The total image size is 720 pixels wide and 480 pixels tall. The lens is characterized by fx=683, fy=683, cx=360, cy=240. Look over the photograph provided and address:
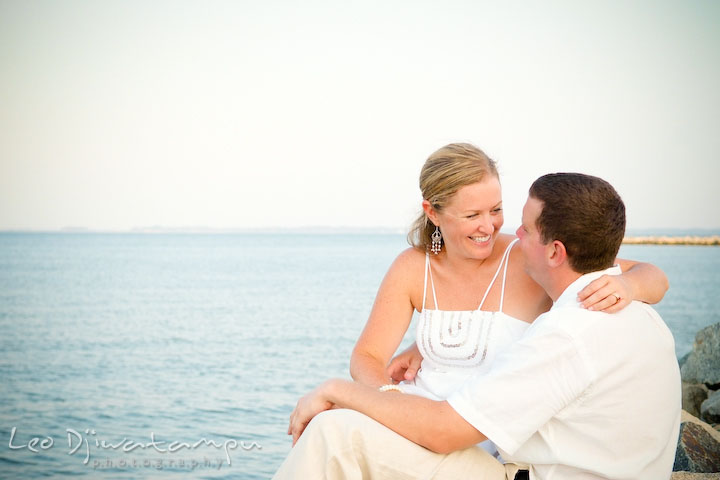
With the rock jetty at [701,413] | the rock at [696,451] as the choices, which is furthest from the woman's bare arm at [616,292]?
the rock at [696,451]

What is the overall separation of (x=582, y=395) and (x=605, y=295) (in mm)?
332

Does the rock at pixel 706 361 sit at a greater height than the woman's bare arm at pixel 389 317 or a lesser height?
lesser

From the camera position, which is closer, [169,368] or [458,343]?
[458,343]

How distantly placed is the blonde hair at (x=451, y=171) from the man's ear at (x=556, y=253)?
1028 millimetres

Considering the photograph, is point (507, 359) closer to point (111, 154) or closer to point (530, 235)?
point (530, 235)

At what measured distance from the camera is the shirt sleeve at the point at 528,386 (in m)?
2.13

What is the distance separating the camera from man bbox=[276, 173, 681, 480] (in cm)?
216

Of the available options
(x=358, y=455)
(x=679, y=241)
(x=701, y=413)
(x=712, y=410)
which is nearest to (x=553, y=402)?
(x=358, y=455)

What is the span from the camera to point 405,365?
3723mm

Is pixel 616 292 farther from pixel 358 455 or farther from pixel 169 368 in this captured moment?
pixel 169 368

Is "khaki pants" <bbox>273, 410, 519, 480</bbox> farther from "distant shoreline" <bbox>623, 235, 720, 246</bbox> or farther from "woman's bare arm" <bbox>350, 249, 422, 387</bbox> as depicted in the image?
"distant shoreline" <bbox>623, 235, 720, 246</bbox>

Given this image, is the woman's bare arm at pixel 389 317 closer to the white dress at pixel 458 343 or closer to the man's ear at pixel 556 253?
the white dress at pixel 458 343

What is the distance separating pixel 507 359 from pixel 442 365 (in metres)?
1.31

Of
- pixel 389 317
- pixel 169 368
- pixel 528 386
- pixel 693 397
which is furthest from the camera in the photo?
pixel 169 368
